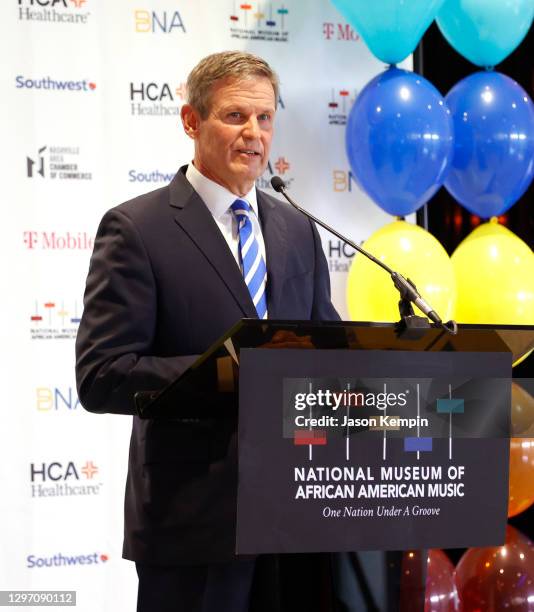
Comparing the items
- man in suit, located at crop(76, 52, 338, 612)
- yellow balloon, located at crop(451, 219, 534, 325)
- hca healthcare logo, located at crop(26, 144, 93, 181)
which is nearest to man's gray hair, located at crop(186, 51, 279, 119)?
man in suit, located at crop(76, 52, 338, 612)

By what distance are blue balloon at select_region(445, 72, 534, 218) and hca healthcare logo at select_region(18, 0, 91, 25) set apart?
4.68 feet

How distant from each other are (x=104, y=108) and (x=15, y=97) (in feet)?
1.06

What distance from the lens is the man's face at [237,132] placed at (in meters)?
2.35

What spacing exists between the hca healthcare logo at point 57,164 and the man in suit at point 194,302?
1357 mm

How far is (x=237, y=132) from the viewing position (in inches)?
92.7

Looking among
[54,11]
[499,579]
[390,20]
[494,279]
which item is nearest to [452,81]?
[390,20]

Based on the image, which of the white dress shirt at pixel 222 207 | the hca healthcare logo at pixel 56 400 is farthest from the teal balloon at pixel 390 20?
the hca healthcare logo at pixel 56 400

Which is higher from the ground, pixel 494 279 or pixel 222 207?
pixel 222 207

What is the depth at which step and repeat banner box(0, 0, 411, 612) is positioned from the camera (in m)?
3.65

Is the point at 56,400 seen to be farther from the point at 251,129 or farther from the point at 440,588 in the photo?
the point at 251,129

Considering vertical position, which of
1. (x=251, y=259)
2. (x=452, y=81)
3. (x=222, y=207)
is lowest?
(x=251, y=259)

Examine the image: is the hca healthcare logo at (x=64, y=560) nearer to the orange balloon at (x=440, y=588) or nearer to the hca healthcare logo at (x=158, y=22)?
the orange balloon at (x=440, y=588)

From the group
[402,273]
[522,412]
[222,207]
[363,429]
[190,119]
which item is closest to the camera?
[363,429]

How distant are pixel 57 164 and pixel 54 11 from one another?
0.56m
